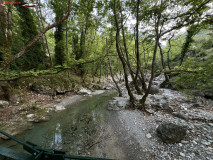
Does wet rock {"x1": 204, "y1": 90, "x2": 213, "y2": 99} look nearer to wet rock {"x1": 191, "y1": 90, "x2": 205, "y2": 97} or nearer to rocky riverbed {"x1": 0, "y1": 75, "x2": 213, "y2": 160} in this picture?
wet rock {"x1": 191, "y1": 90, "x2": 205, "y2": 97}

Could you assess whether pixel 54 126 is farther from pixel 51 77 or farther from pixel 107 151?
pixel 51 77

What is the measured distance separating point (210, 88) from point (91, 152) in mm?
8796

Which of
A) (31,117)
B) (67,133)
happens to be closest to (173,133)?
(67,133)

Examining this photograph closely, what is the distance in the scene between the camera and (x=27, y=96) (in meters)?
7.06

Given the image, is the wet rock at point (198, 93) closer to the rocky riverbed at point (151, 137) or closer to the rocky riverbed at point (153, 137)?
the rocky riverbed at point (151, 137)

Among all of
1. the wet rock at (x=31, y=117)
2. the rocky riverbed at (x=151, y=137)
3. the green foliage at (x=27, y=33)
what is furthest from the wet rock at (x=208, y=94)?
the green foliage at (x=27, y=33)

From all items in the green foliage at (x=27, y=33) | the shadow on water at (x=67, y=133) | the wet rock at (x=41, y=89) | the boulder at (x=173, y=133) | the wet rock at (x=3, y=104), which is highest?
the green foliage at (x=27, y=33)

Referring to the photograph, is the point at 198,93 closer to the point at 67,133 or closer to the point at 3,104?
the point at 67,133

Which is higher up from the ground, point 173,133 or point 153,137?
point 173,133

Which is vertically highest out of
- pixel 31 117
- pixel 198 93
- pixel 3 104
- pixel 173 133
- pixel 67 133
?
pixel 198 93

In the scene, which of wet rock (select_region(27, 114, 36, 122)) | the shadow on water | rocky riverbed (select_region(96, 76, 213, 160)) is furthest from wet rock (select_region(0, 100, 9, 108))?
rocky riverbed (select_region(96, 76, 213, 160))

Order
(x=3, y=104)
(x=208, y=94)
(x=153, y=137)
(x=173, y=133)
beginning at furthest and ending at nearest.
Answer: (x=208, y=94) < (x=3, y=104) < (x=153, y=137) < (x=173, y=133)

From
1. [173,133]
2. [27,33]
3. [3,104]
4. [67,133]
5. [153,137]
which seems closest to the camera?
[173,133]

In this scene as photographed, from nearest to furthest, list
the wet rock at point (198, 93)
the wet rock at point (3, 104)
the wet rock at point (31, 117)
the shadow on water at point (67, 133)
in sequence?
the shadow on water at point (67, 133), the wet rock at point (31, 117), the wet rock at point (3, 104), the wet rock at point (198, 93)
